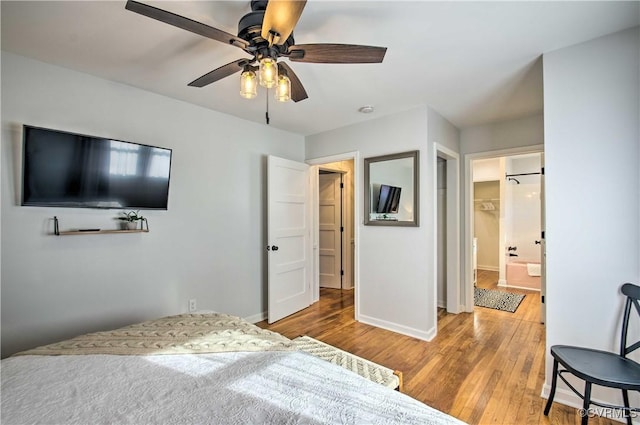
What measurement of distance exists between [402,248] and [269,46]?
2436mm

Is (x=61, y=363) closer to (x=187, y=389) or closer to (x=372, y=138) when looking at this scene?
(x=187, y=389)

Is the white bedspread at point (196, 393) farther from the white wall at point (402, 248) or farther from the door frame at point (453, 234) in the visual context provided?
the door frame at point (453, 234)

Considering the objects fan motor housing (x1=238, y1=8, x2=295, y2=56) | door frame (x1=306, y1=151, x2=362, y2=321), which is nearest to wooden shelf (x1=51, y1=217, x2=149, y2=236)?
fan motor housing (x1=238, y1=8, x2=295, y2=56)

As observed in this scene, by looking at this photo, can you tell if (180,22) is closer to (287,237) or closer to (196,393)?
(196,393)

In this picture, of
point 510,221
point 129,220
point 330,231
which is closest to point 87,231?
point 129,220

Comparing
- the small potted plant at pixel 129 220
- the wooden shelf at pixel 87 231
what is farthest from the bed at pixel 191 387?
the small potted plant at pixel 129 220

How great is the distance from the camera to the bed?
41.6 inches

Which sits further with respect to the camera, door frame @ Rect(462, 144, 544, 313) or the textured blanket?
door frame @ Rect(462, 144, 544, 313)

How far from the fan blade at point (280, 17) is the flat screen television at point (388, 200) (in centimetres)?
231

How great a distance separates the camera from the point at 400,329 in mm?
3209

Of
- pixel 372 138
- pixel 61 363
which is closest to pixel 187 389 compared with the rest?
pixel 61 363

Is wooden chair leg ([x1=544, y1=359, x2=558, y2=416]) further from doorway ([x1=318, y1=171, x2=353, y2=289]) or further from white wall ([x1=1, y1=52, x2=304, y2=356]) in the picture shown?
doorway ([x1=318, y1=171, x2=353, y2=289])

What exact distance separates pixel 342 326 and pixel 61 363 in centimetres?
259

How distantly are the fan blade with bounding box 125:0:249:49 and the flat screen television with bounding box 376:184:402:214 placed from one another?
89.9 inches
